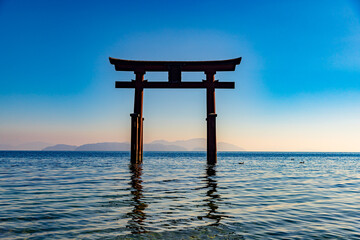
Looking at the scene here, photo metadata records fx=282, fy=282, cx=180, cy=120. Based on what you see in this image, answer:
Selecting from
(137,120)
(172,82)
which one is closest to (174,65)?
(172,82)

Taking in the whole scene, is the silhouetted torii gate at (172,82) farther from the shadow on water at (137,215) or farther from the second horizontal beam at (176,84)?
the shadow on water at (137,215)

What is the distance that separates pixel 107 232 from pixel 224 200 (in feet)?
10.9

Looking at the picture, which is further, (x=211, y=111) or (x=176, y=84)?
(x=176, y=84)

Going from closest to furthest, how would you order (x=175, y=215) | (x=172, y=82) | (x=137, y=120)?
(x=175, y=215) → (x=137, y=120) → (x=172, y=82)

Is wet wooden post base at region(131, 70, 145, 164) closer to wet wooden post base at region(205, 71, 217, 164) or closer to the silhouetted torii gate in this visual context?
the silhouetted torii gate

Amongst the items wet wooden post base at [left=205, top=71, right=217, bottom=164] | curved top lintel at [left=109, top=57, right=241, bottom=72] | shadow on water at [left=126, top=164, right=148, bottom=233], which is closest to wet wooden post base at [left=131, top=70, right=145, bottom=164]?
curved top lintel at [left=109, top=57, right=241, bottom=72]

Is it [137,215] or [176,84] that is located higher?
[176,84]

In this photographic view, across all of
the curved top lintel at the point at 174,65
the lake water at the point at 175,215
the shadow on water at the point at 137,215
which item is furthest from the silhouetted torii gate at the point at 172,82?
the shadow on water at the point at 137,215

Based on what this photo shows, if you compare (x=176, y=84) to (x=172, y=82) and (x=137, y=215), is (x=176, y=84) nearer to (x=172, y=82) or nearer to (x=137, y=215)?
(x=172, y=82)

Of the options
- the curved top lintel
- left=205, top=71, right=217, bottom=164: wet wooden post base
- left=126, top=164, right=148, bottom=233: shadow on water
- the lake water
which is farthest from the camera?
the curved top lintel

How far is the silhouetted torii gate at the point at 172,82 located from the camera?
16.1 m

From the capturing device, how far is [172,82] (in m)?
16.2

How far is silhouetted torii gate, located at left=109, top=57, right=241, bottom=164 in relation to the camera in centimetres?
1608

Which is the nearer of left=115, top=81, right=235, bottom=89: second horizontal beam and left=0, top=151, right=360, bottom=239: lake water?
left=0, top=151, right=360, bottom=239: lake water
